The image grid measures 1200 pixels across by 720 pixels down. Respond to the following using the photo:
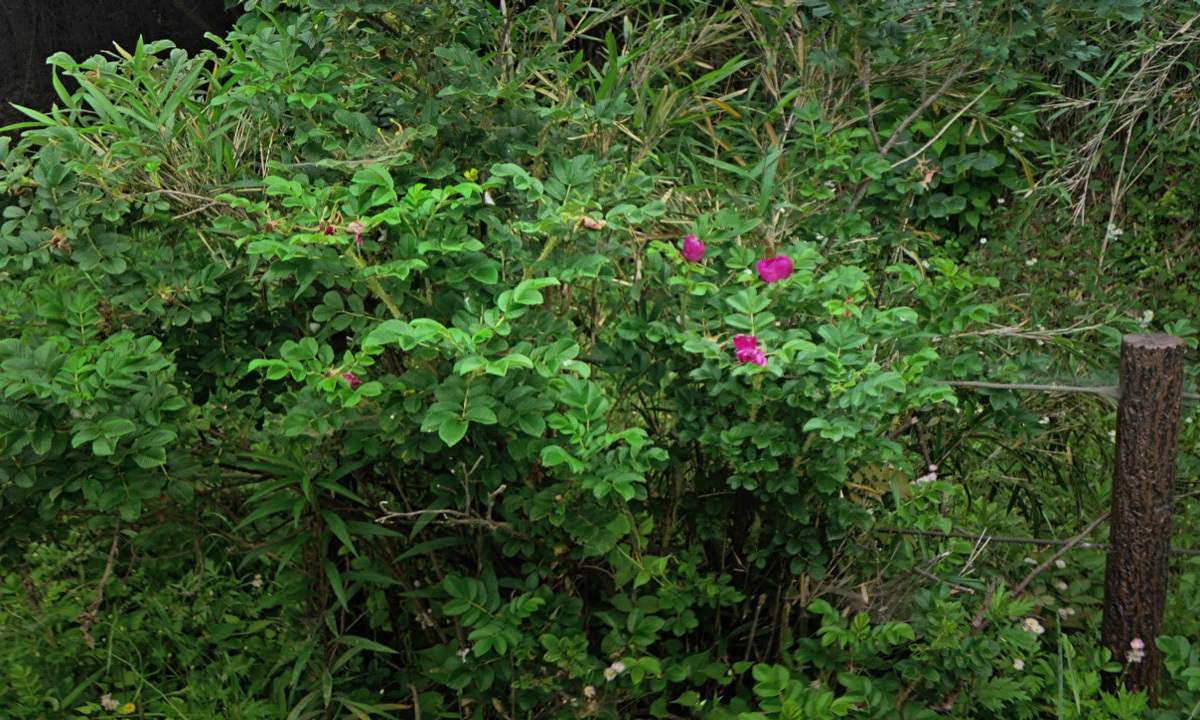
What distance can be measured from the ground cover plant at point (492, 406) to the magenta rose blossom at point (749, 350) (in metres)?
0.02

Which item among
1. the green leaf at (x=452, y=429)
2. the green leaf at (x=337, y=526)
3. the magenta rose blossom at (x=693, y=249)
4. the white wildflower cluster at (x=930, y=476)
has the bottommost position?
the white wildflower cluster at (x=930, y=476)

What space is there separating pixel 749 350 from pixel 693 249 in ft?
0.81

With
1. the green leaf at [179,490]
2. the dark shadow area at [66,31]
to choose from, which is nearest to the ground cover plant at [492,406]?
the green leaf at [179,490]

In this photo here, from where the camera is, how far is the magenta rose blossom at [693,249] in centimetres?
193

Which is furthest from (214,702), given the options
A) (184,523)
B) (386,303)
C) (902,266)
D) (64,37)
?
(64,37)

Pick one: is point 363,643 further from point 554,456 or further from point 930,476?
point 930,476

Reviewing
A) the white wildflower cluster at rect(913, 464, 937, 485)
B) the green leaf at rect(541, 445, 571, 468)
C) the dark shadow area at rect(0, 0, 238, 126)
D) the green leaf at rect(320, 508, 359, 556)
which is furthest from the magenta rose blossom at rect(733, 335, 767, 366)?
the dark shadow area at rect(0, 0, 238, 126)

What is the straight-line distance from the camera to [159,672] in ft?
8.03

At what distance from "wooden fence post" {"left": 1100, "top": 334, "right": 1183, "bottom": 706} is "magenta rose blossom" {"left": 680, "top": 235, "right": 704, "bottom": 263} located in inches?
34.1

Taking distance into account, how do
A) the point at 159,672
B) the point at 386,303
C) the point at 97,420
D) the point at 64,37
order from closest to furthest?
the point at 97,420
the point at 386,303
the point at 159,672
the point at 64,37

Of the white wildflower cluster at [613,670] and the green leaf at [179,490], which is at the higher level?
the green leaf at [179,490]

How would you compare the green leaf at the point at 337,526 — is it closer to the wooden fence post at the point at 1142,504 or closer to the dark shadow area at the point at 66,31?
the wooden fence post at the point at 1142,504

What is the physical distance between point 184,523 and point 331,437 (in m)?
0.46

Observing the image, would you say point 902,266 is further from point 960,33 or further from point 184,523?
point 184,523
